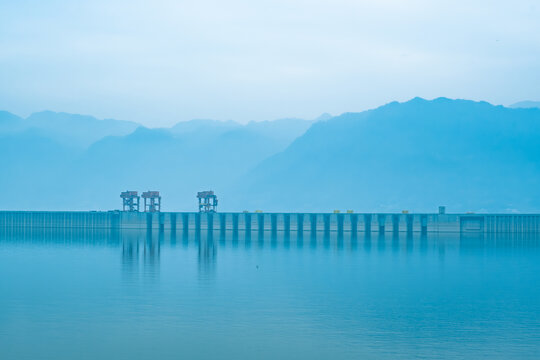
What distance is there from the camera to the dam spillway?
13300 centimetres

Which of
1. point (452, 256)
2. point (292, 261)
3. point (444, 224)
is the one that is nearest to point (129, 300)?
point (292, 261)

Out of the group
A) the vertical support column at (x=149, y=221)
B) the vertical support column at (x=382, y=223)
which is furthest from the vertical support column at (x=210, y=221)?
the vertical support column at (x=382, y=223)

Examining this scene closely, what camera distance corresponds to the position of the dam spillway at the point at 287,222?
133000 mm

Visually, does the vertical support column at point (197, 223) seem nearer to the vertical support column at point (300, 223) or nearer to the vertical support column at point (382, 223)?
the vertical support column at point (300, 223)

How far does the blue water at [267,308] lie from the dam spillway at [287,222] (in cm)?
6236

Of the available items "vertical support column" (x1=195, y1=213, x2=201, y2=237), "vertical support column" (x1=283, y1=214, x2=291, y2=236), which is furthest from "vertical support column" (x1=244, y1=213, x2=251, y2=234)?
"vertical support column" (x1=195, y1=213, x2=201, y2=237)

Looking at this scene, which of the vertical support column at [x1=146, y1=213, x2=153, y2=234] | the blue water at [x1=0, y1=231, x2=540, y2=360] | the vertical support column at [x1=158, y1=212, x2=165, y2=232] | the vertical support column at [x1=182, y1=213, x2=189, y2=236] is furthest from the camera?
the vertical support column at [x1=158, y1=212, x2=165, y2=232]

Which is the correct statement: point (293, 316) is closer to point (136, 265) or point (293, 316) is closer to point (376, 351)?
point (376, 351)

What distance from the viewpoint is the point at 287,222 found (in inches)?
5443

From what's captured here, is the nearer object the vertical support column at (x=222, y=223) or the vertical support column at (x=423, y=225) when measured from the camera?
the vertical support column at (x=423, y=225)

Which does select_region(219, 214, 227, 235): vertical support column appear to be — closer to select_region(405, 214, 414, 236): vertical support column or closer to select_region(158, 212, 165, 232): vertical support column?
select_region(158, 212, 165, 232): vertical support column

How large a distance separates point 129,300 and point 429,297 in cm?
1714

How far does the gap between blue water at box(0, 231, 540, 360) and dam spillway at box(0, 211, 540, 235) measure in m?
62.4

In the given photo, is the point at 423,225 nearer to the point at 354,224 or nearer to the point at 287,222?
the point at 354,224
